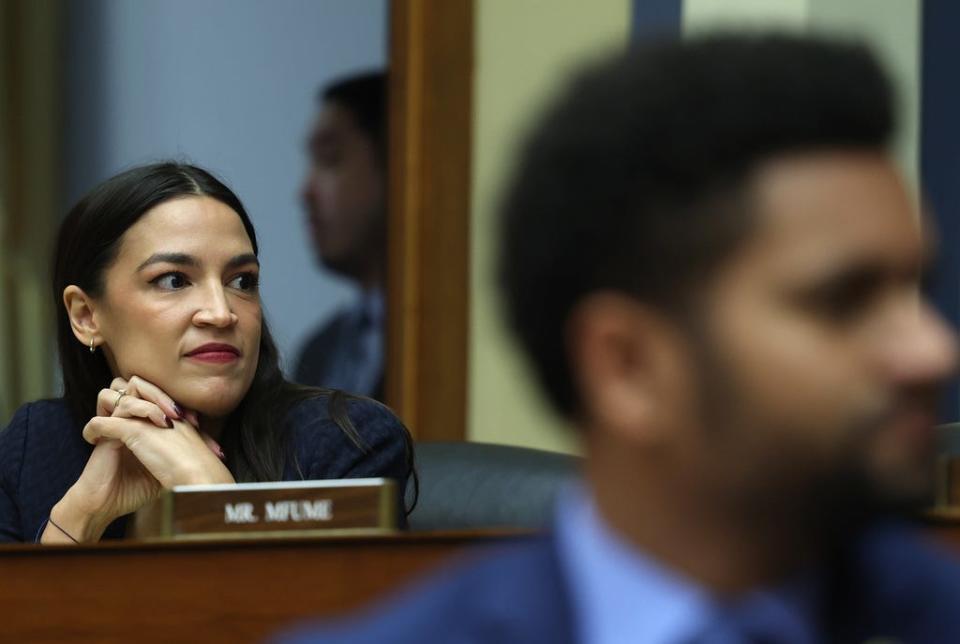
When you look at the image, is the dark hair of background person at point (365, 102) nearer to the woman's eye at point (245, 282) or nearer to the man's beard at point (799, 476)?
the woman's eye at point (245, 282)

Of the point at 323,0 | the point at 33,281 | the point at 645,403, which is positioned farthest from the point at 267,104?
the point at 645,403

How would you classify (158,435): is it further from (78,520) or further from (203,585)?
(203,585)

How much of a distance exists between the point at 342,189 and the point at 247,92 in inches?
13.0

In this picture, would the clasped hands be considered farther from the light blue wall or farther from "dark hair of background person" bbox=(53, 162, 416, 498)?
the light blue wall

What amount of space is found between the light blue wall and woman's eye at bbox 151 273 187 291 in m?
1.66

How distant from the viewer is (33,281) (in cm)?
423

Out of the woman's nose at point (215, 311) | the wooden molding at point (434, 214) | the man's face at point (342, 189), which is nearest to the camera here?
the woman's nose at point (215, 311)

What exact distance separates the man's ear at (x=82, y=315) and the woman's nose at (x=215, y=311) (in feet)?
0.84

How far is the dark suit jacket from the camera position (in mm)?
4340

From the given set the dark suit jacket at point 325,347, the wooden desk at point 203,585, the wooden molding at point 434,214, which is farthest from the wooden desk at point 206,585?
the dark suit jacket at point 325,347

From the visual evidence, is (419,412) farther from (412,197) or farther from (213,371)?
(213,371)

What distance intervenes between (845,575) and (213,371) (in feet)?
6.24

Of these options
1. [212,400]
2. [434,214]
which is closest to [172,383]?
[212,400]

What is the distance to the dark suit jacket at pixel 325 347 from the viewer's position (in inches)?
171
